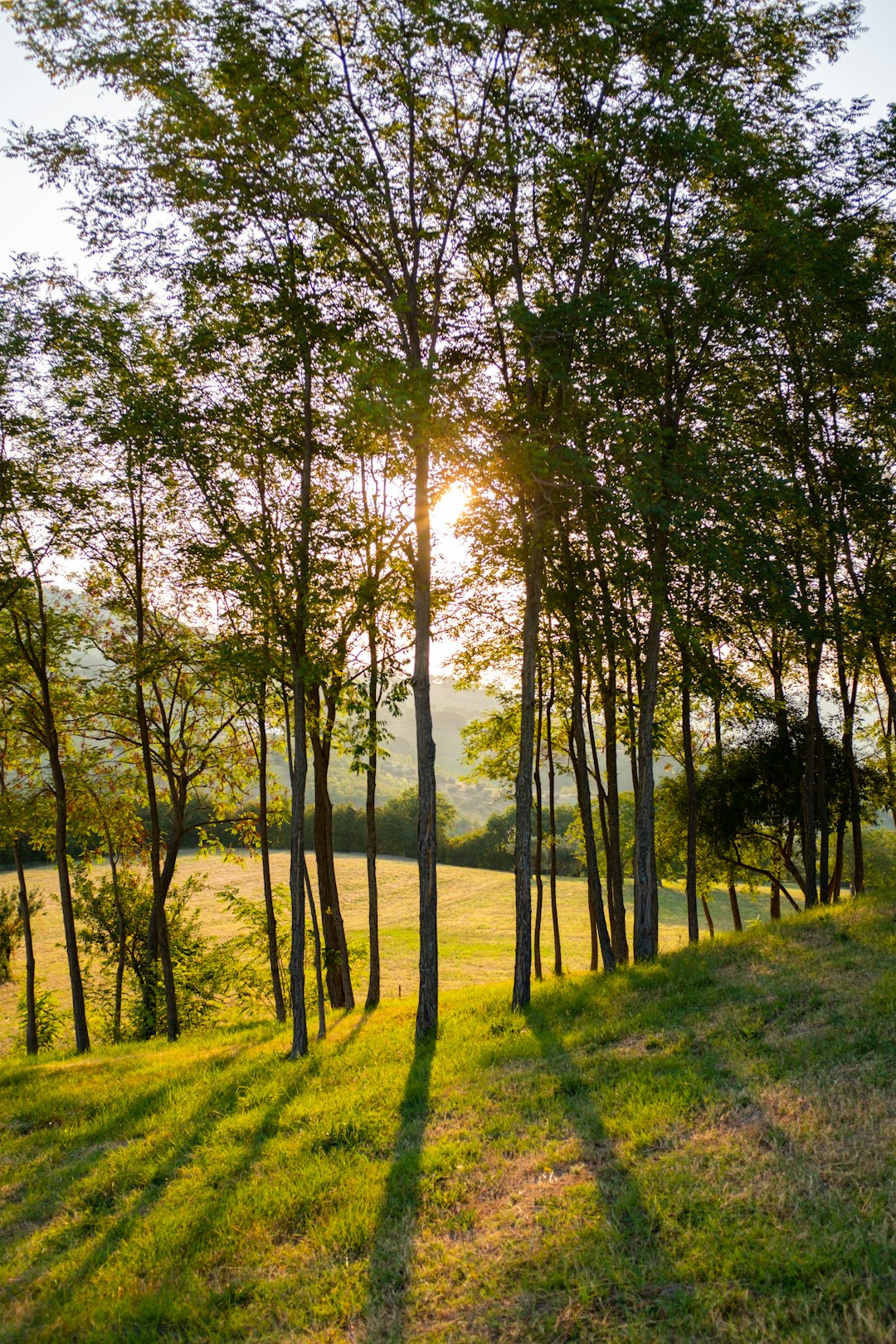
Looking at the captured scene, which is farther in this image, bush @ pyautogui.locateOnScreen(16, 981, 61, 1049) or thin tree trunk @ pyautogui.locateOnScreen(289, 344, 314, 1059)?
bush @ pyautogui.locateOnScreen(16, 981, 61, 1049)

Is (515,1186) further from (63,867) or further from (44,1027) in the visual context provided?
(44,1027)

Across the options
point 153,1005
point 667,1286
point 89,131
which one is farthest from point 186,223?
point 153,1005

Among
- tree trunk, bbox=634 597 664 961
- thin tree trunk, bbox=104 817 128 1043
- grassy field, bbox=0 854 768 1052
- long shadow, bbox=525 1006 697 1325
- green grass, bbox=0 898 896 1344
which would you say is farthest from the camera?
grassy field, bbox=0 854 768 1052

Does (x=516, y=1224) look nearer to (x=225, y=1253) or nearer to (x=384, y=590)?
(x=225, y=1253)

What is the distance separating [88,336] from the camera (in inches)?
564

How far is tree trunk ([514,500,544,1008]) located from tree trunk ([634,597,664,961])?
280cm

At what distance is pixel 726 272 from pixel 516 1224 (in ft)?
47.4

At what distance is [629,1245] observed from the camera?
5.03 meters

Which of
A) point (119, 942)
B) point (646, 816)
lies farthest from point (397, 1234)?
point (119, 942)

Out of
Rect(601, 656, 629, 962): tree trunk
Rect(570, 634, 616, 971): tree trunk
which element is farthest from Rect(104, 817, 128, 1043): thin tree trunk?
Rect(601, 656, 629, 962): tree trunk

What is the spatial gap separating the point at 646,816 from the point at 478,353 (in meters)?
10.1

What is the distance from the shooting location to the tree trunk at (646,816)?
15.0 metres

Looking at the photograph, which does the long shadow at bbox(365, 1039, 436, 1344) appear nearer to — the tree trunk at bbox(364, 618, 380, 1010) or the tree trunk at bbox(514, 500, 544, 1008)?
the tree trunk at bbox(514, 500, 544, 1008)

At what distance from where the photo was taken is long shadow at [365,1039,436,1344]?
4883 mm
